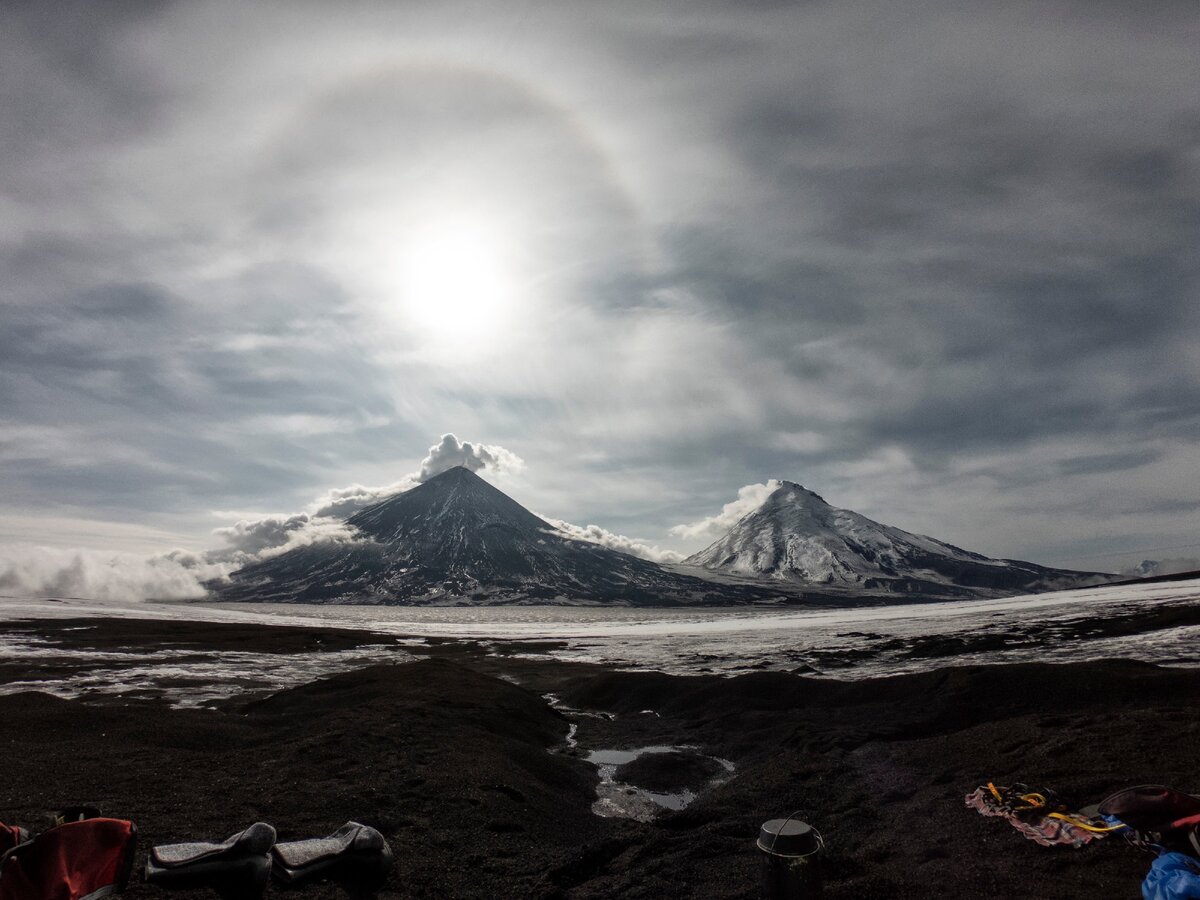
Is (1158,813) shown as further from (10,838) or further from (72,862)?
(10,838)

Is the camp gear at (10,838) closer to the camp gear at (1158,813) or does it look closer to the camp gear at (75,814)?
the camp gear at (75,814)

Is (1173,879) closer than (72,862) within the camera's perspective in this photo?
No

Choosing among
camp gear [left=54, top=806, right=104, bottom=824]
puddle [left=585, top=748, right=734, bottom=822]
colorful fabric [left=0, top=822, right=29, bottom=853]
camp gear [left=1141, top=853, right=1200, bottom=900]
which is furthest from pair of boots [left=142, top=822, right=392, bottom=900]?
puddle [left=585, top=748, right=734, bottom=822]

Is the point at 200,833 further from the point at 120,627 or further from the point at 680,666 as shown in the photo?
the point at 120,627

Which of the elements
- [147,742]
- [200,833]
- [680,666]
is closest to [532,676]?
[680,666]

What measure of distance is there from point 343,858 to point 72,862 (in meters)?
3.22

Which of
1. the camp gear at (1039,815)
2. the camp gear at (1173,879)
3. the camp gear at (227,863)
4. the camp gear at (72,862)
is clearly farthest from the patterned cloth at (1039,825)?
the camp gear at (72,862)

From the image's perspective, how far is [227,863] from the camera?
7594mm

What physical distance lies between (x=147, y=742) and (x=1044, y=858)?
1193 inches

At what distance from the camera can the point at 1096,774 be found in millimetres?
15484

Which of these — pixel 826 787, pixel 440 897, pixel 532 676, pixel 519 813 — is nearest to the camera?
pixel 440 897

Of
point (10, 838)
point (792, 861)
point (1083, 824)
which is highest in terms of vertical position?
point (10, 838)

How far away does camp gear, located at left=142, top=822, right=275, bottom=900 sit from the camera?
7254mm

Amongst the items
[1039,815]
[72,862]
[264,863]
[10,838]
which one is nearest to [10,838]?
[10,838]
